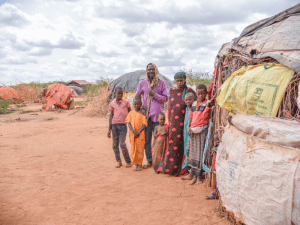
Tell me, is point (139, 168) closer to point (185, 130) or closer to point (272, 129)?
point (185, 130)

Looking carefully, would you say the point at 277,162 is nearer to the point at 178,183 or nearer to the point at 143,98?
the point at 178,183

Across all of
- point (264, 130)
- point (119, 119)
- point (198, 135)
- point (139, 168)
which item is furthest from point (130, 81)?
point (264, 130)

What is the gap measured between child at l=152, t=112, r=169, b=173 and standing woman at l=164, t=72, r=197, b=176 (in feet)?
0.57

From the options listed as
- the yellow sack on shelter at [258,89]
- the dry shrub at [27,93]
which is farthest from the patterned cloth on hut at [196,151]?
the dry shrub at [27,93]

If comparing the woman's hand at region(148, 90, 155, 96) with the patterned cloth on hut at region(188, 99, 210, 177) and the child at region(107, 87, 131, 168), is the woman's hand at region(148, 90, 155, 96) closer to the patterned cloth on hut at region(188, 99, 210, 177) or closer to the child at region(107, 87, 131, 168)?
the child at region(107, 87, 131, 168)

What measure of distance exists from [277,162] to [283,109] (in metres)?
0.49

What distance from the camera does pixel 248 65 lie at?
254 centimetres

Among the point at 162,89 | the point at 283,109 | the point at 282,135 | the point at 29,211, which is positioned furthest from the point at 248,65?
the point at 29,211

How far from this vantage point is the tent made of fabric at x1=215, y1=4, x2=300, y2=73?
2.09 meters

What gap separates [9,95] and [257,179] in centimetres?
1998

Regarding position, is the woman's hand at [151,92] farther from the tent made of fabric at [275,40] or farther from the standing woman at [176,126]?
the tent made of fabric at [275,40]

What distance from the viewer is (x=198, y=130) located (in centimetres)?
353

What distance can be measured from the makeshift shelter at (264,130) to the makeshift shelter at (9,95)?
1938 cm

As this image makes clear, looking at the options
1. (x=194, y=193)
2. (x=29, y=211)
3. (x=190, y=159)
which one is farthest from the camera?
(x=190, y=159)
